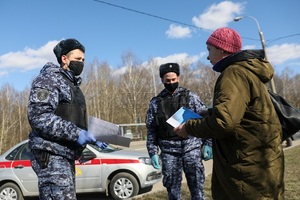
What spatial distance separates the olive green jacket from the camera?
6.70 ft

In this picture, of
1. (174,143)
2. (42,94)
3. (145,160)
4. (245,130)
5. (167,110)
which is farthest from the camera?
(145,160)

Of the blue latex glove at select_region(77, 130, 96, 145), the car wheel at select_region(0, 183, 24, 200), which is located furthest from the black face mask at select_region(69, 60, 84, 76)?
the car wheel at select_region(0, 183, 24, 200)

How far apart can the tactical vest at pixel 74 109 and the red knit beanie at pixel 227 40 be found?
3.92 ft

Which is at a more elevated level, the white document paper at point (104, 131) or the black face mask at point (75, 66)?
the black face mask at point (75, 66)

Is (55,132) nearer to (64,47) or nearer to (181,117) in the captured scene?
(64,47)

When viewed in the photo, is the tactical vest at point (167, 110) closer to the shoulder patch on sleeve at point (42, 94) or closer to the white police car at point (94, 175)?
the shoulder patch on sleeve at point (42, 94)

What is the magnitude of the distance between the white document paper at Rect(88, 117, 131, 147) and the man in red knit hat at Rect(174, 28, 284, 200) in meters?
0.81

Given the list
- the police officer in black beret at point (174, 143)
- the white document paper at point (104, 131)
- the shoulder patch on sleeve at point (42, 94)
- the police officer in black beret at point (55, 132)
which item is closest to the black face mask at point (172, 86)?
the police officer in black beret at point (174, 143)

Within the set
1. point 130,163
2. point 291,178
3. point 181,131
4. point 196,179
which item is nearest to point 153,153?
point 196,179

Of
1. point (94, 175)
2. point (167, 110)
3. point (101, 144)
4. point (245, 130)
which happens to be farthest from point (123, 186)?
point (245, 130)

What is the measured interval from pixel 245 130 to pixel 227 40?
2.17 feet

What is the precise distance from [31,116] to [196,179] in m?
2.04

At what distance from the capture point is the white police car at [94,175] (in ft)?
23.1

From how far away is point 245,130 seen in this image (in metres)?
2.12
